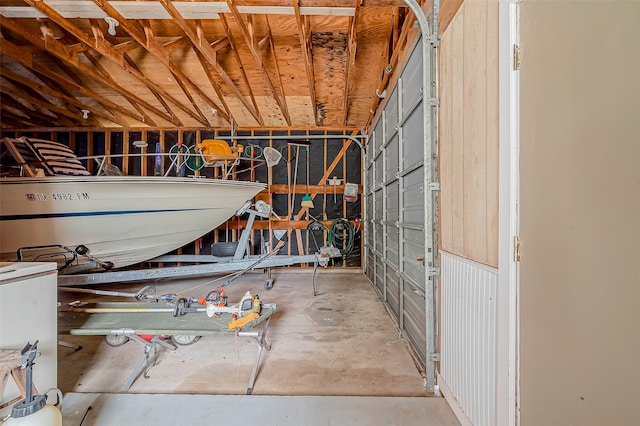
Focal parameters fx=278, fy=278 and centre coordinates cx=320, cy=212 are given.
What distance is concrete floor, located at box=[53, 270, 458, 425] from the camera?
167 cm

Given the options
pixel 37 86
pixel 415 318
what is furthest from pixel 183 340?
pixel 37 86

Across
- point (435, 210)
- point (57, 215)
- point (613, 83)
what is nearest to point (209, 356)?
point (435, 210)

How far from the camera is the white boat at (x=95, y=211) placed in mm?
2977

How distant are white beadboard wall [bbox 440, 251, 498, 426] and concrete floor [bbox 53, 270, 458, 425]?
0.29 meters

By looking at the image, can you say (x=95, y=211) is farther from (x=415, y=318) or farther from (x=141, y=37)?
(x=415, y=318)

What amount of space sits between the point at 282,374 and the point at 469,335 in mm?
1323

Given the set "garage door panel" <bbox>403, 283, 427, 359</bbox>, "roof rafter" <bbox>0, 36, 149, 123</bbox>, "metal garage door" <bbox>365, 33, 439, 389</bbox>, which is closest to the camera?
"metal garage door" <bbox>365, 33, 439, 389</bbox>

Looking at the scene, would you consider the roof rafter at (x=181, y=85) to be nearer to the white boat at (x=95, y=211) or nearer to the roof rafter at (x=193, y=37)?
the roof rafter at (x=193, y=37)

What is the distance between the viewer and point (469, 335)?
1384 mm

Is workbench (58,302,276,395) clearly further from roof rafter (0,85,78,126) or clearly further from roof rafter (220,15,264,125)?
roof rafter (0,85,78,126)

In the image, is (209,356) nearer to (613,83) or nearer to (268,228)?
(613,83)

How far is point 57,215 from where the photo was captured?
120 inches

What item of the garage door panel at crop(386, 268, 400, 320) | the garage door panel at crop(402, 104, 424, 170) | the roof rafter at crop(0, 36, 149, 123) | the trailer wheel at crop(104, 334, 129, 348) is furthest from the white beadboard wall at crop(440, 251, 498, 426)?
the roof rafter at crop(0, 36, 149, 123)

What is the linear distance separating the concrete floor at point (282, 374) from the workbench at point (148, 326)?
13cm
